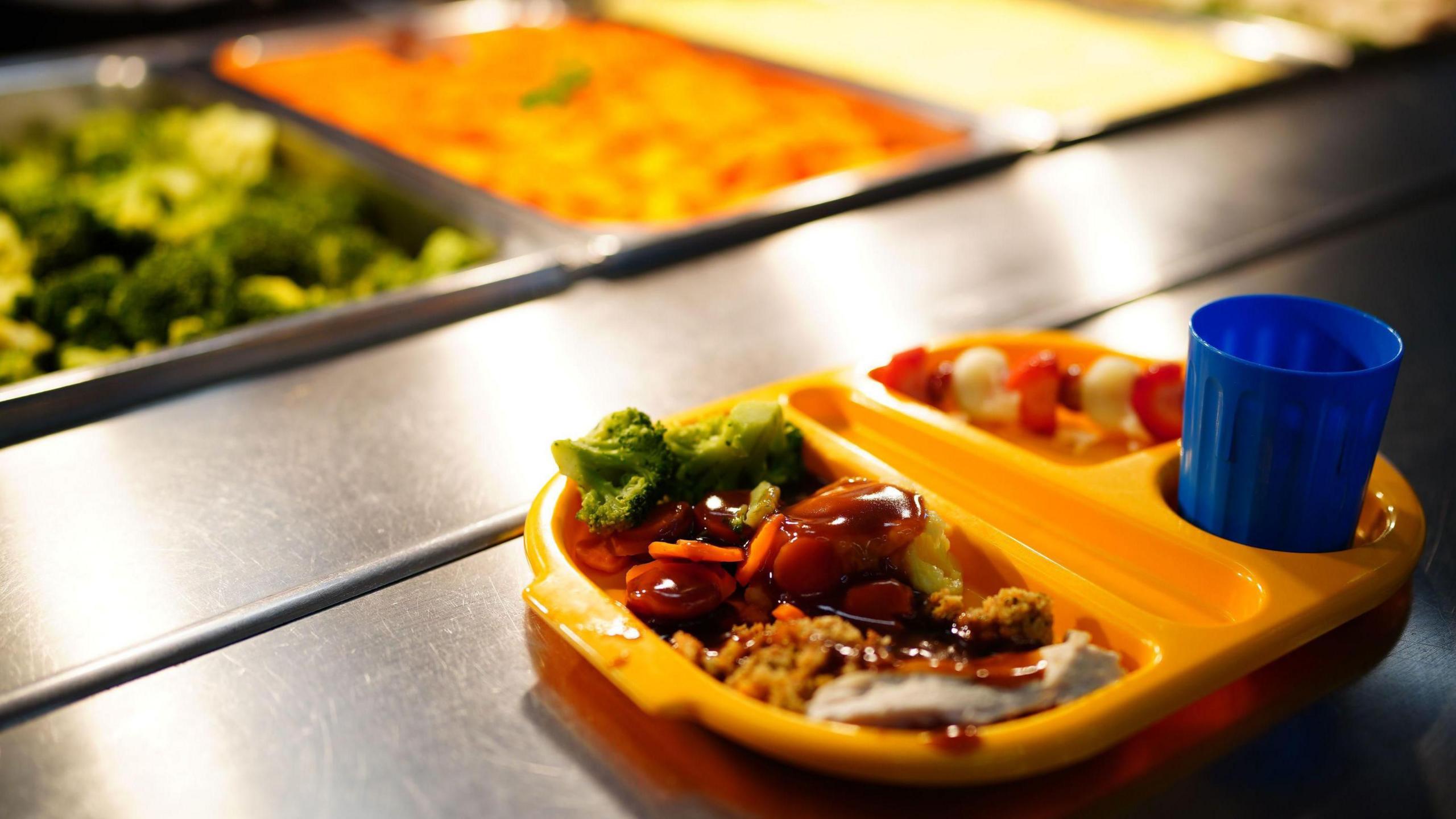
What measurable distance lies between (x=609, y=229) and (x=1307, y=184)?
1.31 meters

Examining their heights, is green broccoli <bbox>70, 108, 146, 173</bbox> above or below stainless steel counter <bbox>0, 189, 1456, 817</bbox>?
above

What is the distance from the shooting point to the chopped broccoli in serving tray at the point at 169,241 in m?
1.73

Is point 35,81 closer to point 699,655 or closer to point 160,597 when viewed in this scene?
point 160,597

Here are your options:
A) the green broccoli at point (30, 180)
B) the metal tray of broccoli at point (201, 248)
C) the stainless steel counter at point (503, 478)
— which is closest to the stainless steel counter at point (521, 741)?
the stainless steel counter at point (503, 478)

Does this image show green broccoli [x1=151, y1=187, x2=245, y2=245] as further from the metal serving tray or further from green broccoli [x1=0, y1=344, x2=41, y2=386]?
green broccoli [x1=0, y1=344, x2=41, y2=386]

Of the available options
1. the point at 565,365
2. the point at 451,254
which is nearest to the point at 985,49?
the point at 451,254

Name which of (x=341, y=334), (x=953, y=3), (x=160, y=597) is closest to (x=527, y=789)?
(x=160, y=597)

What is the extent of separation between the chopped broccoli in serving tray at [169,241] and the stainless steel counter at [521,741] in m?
0.87

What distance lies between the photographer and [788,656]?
0.88 m

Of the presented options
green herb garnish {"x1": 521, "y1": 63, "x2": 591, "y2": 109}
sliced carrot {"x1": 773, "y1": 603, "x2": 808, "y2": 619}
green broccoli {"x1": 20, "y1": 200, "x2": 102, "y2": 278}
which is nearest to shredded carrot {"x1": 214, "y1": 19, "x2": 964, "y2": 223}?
green herb garnish {"x1": 521, "y1": 63, "x2": 591, "y2": 109}

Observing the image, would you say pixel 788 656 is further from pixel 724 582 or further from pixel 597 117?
pixel 597 117

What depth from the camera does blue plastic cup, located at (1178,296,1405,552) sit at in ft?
3.10

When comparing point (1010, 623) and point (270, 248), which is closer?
point (1010, 623)

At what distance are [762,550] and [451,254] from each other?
44.0 inches
